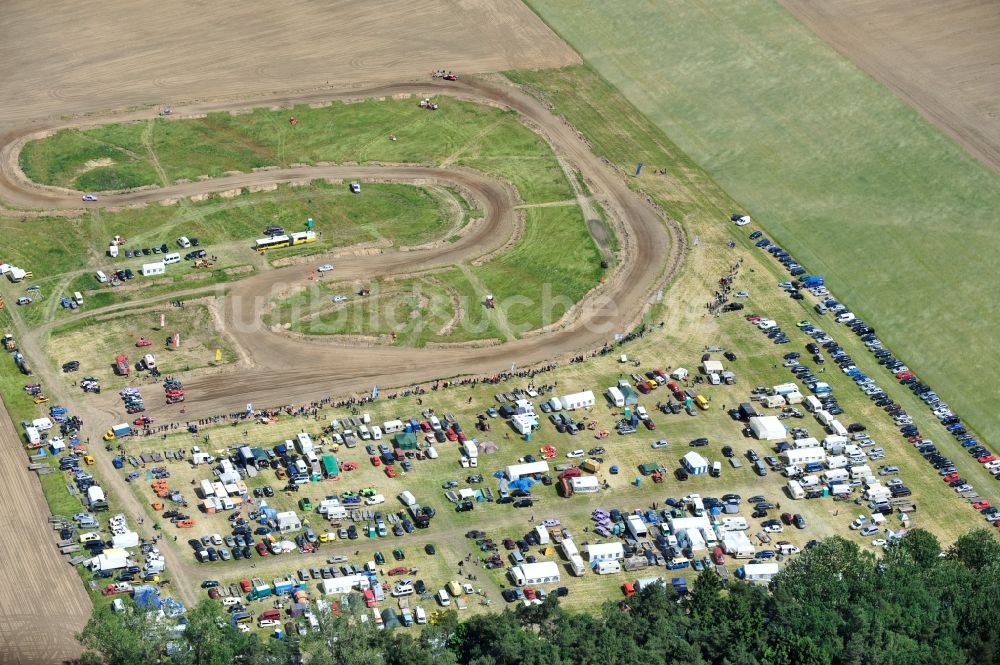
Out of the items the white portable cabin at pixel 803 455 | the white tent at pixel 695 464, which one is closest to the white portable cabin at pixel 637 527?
the white tent at pixel 695 464

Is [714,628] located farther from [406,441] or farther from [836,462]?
[406,441]

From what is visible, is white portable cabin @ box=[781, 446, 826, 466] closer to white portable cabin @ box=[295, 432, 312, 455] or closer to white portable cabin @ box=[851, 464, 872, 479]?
white portable cabin @ box=[851, 464, 872, 479]

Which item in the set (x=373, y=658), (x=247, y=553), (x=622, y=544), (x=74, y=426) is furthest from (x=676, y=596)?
(x=74, y=426)

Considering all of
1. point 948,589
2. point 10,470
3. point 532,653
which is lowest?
point 948,589

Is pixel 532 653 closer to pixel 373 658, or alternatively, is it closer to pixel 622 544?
pixel 373 658

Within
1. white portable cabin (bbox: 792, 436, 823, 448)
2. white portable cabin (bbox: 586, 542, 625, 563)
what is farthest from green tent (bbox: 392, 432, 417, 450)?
white portable cabin (bbox: 792, 436, 823, 448)

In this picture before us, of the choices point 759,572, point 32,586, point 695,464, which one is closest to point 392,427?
point 695,464

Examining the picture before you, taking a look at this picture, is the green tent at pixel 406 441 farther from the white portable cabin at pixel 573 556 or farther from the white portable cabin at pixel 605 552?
the white portable cabin at pixel 605 552
